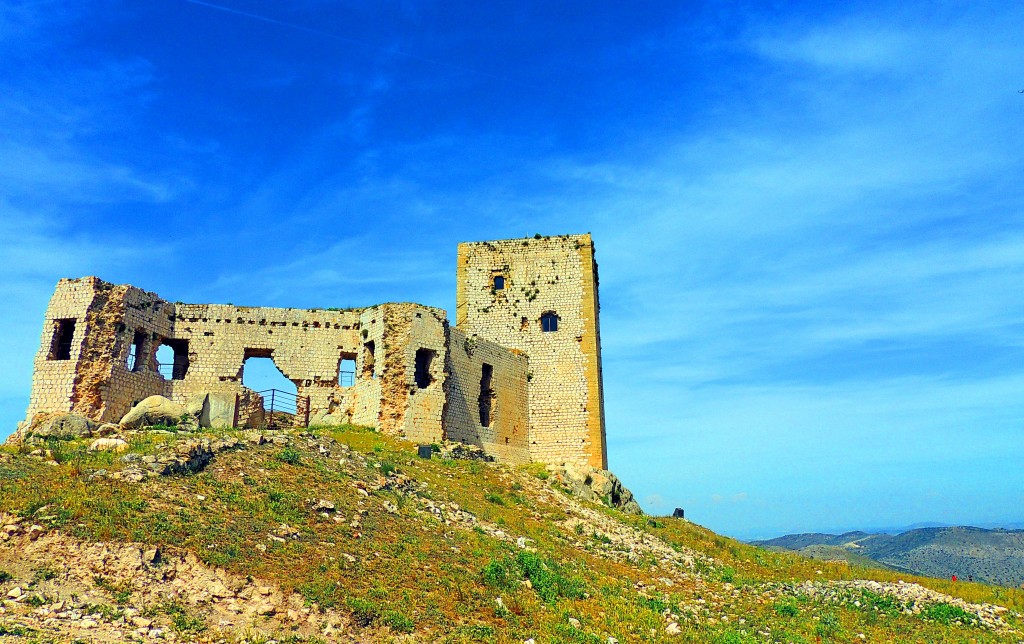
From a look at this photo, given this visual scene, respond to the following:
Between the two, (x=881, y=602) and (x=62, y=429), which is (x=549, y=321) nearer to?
(x=881, y=602)

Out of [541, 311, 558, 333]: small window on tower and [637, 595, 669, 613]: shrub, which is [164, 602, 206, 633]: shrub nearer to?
[637, 595, 669, 613]: shrub

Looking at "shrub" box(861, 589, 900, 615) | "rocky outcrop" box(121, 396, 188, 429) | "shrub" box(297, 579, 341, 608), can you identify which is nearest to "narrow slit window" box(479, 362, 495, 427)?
"rocky outcrop" box(121, 396, 188, 429)

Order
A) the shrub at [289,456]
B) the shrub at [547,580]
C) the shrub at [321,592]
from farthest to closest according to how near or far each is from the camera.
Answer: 1. the shrub at [289,456]
2. the shrub at [547,580]
3. the shrub at [321,592]

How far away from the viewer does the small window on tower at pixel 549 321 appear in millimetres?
35469

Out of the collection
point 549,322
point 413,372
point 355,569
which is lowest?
point 355,569

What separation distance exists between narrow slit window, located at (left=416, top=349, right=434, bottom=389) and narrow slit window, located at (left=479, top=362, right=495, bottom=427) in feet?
12.0

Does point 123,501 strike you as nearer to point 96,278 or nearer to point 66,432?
point 66,432

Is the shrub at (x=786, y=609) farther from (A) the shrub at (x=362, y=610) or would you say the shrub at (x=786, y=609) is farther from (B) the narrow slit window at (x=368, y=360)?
(B) the narrow slit window at (x=368, y=360)

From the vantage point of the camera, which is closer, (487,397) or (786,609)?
(786,609)

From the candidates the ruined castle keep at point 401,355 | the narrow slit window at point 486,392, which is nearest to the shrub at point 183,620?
the ruined castle keep at point 401,355

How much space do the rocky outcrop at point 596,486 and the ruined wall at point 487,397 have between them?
8.02ft

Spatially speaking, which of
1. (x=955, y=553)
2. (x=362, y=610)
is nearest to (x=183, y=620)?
(x=362, y=610)

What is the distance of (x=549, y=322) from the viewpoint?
3556 centimetres

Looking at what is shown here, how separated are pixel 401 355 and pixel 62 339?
1251cm
